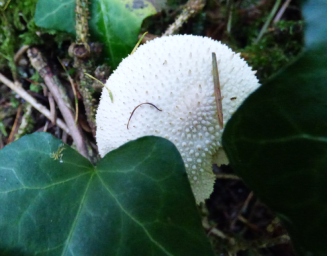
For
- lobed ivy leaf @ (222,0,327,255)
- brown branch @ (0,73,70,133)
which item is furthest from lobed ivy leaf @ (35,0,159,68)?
lobed ivy leaf @ (222,0,327,255)

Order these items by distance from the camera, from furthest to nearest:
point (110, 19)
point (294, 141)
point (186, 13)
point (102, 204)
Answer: point (186, 13) → point (110, 19) → point (102, 204) → point (294, 141)

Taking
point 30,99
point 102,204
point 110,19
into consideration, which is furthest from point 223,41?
point 102,204

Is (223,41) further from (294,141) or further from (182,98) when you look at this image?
(294,141)

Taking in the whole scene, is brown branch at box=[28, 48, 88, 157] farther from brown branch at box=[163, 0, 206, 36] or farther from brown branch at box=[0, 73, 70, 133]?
brown branch at box=[163, 0, 206, 36]

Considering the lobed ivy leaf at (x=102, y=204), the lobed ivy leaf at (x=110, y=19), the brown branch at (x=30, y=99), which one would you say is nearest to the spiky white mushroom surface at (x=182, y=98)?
the lobed ivy leaf at (x=102, y=204)

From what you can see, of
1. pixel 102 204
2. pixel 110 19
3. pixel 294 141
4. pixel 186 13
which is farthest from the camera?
pixel 186 13

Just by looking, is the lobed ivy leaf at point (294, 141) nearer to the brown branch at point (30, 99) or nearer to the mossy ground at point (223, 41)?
the mossy ground at point (223, 41)
